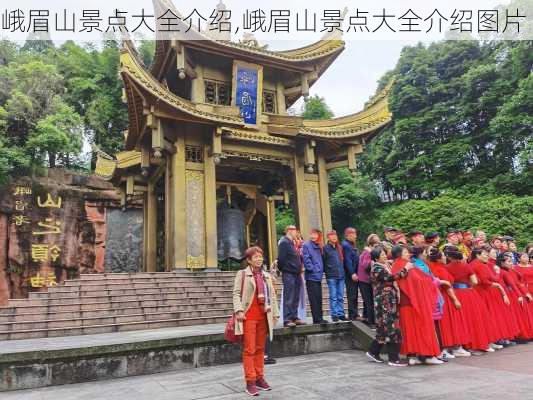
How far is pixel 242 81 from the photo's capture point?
12.7m

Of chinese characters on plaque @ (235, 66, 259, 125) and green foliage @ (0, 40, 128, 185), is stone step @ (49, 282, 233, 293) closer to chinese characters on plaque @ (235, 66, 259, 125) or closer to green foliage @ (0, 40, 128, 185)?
chinese characters on plaque @ (235, 66, 259, 125)

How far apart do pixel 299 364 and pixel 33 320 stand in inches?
181

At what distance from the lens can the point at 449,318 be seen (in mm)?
5602

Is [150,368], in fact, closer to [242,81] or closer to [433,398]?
[433,398]

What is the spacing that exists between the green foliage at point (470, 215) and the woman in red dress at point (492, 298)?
523 inches

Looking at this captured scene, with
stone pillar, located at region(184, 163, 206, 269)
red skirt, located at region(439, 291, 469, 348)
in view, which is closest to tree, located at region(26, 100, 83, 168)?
stone pillar, located at region(184, 163, 206, 269)

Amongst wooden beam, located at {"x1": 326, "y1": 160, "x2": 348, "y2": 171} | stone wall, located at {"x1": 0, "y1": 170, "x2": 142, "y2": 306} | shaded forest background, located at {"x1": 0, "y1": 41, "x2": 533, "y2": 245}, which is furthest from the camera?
shaded forest background, located at {"x1": 0, "y1": 41, "x2": 533, "y2": 245}

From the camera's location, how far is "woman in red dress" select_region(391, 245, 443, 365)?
5.05 m

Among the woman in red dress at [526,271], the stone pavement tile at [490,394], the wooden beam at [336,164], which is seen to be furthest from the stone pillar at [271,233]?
the stone pavement tile at [490,394]

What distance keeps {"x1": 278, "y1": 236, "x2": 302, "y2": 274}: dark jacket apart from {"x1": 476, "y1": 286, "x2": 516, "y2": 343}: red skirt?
106 inches

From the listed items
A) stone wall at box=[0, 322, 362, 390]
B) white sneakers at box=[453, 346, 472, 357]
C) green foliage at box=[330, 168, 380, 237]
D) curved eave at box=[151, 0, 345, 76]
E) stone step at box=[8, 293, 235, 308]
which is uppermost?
curved eave at box=[151, 0, 345, 76]

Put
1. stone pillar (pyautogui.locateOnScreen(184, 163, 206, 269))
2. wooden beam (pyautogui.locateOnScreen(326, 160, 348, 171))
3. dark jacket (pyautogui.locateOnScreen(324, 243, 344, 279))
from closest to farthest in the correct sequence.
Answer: dark jacket (pyautogui.locateOnScreen(324, 243, 344, 279)) → stone pillar (pyautogui.locateOnScreen(184, 163, 206, 269)) → wooden beam (pyautogui.locateOnScreen(326, 160, 348, 171))

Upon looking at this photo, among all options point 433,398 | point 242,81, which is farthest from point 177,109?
point 433,398

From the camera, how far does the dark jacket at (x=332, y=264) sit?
6.48m
